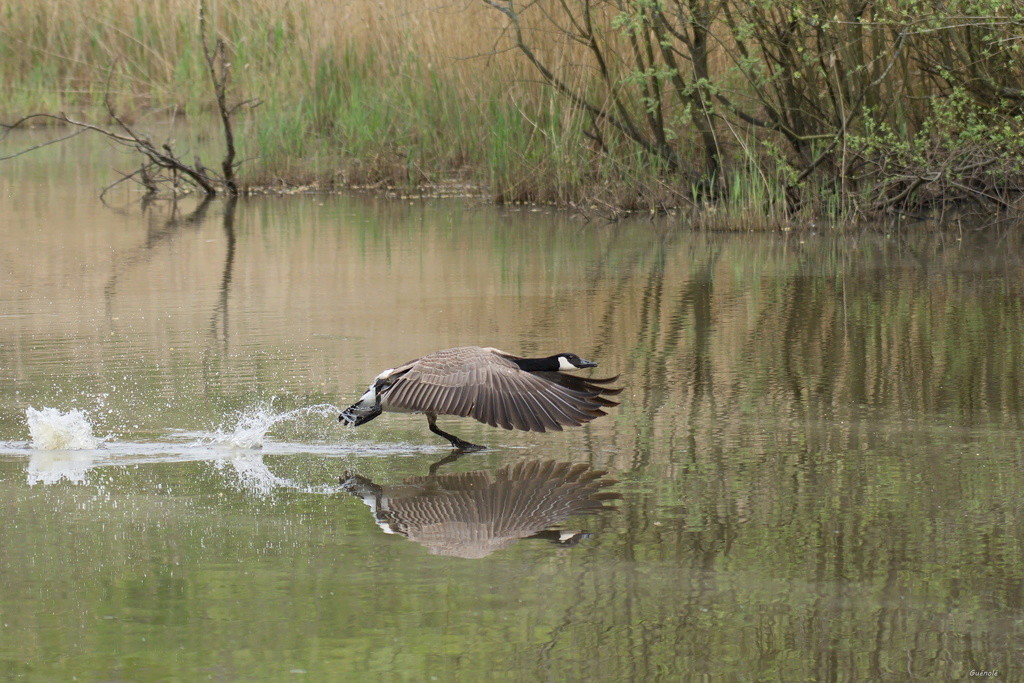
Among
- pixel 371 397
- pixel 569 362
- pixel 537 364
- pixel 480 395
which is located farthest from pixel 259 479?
pixel 569 362

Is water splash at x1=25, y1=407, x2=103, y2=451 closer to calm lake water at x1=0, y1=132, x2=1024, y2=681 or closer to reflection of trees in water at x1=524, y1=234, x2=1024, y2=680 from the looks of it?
calm lake water at x1=0, y1=132, x2=1024, y2=681

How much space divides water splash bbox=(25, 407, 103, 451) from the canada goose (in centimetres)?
103

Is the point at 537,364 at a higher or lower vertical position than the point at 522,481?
higher

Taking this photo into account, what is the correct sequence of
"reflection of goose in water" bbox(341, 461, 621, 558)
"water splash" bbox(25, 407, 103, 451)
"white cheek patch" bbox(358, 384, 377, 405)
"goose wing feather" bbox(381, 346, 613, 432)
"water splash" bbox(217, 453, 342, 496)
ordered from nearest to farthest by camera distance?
"reflection of goose in water" bbox(341, 461, 621, 558), "water splash" bbox(217, 453, 342, 496), "goose wing feather" bbox(381, 346, 613, 432), "white cheek patch" bbox(358, 384, 377, 405), "water splash" bbox(25, 407, 103, 451)

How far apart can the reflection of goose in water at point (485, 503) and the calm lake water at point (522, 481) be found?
0.02 m

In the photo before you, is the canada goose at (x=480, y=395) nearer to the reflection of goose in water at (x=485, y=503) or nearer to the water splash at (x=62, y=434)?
the reflection of goose in water at (x=485, y=503)

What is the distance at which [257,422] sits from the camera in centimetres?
612

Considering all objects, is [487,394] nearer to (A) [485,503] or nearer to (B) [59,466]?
(A) [485,503]

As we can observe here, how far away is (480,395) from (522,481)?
18.5 inches

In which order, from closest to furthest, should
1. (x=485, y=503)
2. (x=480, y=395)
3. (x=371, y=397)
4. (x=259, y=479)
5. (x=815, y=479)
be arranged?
(x=485, y=503)
(x=815, y=479)
(x=259, y=479)
(x=480, y=395)
(x=371, y=397)

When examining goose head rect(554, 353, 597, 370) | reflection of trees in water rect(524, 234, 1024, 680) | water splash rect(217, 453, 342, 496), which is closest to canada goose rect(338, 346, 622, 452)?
goose head rect(554, 353, 597, 370)

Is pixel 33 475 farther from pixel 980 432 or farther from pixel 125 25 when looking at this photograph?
pixel 125 25

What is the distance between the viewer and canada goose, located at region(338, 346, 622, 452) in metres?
5.57

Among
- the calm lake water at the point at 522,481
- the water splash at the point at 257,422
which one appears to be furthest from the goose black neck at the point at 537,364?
the water splash at the point at 257,422
